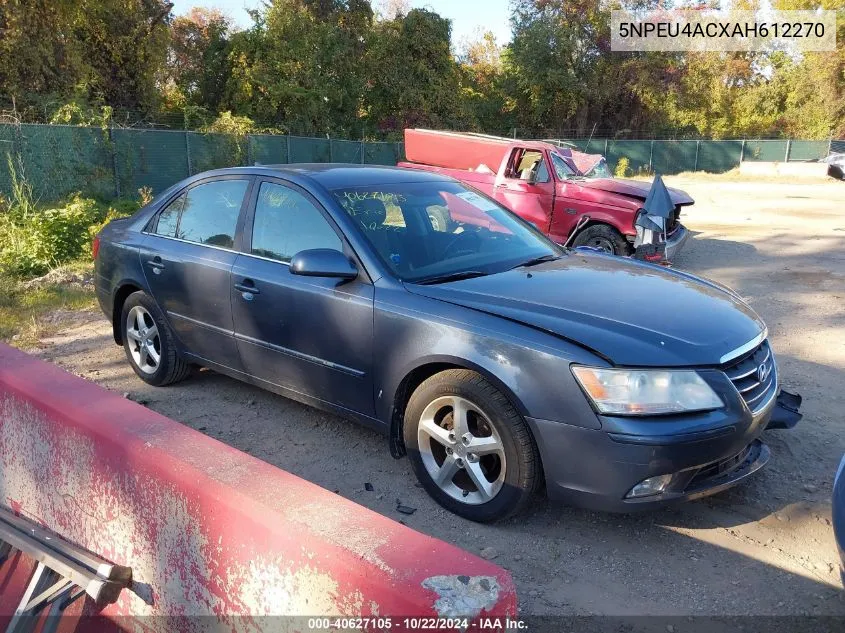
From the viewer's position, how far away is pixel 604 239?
32.4 feet

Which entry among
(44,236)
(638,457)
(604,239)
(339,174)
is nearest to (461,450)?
(638,457)

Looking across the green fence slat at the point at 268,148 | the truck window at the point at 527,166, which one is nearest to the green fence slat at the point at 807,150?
the green fence slat at the point at 268,148

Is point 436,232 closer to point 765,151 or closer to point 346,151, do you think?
point 346,151

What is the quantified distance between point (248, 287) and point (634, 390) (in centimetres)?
237

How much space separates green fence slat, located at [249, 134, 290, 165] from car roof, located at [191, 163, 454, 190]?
15910 millimetres

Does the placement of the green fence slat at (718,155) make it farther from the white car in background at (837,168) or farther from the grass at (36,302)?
the grass at (36,302)

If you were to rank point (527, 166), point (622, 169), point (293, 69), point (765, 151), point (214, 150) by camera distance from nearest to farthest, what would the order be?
point (527, 166) → point (214, 150) → point (293, 69) → point (622, 169) → point (765, 151)

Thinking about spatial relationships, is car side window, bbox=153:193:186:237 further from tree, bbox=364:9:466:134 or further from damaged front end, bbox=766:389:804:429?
tree, bbox=364:9:466:134

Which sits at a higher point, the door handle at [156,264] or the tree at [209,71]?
the tree at [209,71]

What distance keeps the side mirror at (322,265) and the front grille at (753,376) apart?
1879mm

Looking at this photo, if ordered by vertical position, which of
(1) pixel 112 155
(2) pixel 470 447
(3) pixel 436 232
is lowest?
(2) pixel 470 447

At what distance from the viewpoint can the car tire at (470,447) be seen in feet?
10.2

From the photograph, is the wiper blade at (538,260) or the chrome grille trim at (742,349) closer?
the chrome grille trim at (742,349)

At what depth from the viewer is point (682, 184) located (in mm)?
28938
